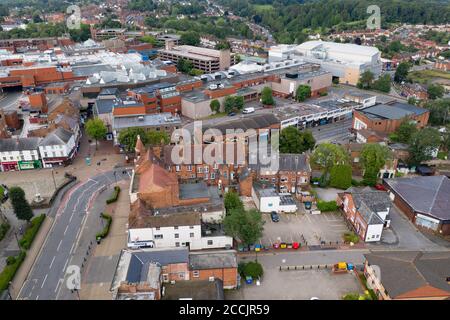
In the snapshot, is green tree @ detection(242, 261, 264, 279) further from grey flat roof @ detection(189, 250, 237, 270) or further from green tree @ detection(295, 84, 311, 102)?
green tree @ detection(295, 84, 311, 102)

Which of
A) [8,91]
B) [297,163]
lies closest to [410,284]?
[297,163]

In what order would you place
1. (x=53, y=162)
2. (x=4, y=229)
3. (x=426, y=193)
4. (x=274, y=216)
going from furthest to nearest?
(x=53, y=162) < (x=426, y=193) < (x=274, y=216) < (x=4, y=229)

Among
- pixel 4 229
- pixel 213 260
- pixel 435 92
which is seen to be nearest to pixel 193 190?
pixel 213 260

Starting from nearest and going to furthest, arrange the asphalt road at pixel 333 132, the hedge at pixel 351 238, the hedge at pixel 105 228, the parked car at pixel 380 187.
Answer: the hedge at pixel 351 238 < the hedge at pixel 105 228 < the parked car at pixel 380 187 < the asphalt road at pixel 333 132

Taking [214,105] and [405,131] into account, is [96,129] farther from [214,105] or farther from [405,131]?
[405,131]

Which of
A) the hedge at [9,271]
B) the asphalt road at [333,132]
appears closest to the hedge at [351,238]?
the asphalt road at [333,132]

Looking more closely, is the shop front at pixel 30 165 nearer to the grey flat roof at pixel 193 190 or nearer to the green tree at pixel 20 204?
the green tree at pixel 20 204

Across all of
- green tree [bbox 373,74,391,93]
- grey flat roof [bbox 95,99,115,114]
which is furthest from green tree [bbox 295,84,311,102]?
grey flat roof [bbox 95,99,115,114]
